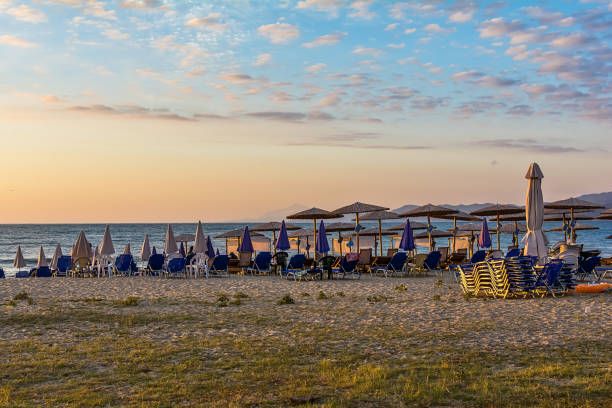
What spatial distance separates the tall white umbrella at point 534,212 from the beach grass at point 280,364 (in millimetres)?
5147

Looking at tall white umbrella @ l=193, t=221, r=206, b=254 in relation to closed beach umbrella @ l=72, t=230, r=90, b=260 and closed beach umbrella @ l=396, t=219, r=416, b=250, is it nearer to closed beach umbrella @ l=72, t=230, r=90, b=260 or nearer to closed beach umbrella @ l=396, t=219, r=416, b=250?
closed beach umbrella @ l=72, t=230, r=90, b=260

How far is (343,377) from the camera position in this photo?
485 cm

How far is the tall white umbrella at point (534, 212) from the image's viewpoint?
12578 mm

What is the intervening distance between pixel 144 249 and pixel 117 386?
770 inches

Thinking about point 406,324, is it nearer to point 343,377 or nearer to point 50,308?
point 343,377

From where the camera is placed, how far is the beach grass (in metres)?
4.32

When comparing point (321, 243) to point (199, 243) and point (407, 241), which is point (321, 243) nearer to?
point (407, 241)

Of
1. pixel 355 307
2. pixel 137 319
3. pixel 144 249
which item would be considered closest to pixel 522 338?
pixel 355 307

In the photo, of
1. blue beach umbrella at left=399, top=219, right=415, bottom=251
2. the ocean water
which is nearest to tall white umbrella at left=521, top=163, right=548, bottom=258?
blue beach umbrella at left=399, top=219, right=415, bottom=251

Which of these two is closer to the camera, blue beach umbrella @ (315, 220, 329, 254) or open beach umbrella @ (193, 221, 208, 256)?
open beach umbrella @ (193, 221, 208, 256)

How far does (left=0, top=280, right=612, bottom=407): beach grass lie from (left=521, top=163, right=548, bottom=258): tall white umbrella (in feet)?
16.9

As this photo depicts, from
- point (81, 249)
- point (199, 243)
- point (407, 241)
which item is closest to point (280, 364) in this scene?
point (199, 243)

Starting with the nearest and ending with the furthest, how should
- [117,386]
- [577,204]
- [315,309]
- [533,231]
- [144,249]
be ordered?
1. [117,386]
2. [315,309]
3. [533,231]
4. [577,204]
5. [144,249]

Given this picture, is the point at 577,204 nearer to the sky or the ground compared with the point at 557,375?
nearer to the sky
